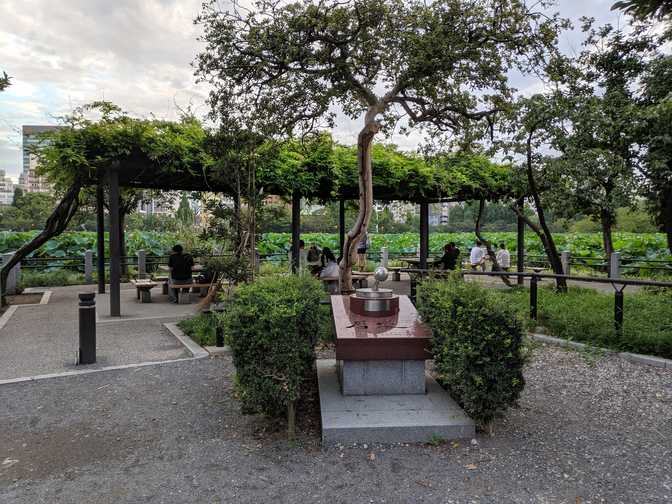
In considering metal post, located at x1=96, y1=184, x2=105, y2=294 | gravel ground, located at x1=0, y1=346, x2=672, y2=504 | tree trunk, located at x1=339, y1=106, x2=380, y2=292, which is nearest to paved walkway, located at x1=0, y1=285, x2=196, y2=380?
gravel ground, located at x1=0, y1=346, x2=672, y2=504

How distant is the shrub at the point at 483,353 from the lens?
332 centimetres

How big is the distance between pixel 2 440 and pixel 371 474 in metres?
2.83

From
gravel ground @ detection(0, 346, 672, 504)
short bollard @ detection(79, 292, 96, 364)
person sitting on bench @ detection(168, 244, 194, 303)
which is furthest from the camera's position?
person sitting on bench @ detection(168, 244, 194, 303)

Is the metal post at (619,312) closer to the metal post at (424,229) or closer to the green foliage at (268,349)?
the green foliage at (268,349)

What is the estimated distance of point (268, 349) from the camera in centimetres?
336

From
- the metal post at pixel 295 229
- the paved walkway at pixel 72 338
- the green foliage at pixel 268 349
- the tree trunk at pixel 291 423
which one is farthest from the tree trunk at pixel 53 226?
the tree trunk at pixel 291 423

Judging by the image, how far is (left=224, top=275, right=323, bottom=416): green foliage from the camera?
333cm

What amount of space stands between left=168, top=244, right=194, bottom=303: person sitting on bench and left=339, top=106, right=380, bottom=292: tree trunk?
413cm

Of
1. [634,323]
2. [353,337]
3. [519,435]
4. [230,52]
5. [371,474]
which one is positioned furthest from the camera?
[230,52]

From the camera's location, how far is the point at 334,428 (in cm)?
345

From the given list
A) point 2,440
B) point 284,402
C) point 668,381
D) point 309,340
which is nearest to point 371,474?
point 284,402

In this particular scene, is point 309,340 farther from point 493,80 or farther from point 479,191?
point 479,191

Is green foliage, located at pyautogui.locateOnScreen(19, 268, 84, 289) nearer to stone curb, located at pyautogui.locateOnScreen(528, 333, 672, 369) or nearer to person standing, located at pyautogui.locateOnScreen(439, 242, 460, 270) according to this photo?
person standing, located at pyautogui.locateOnScreen(439, 242, 460, 270)

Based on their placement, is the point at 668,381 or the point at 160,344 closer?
the point at 668,381
